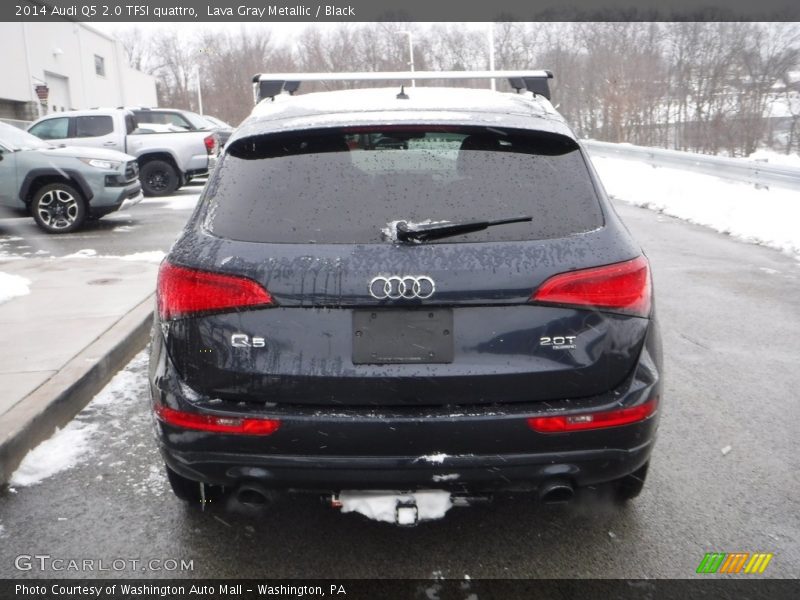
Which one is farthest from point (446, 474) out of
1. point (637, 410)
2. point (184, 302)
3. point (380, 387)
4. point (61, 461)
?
point (61, 461)

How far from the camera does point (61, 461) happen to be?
3.78 m

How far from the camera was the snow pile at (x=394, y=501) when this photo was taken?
8.40 feet

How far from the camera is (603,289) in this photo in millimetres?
2504

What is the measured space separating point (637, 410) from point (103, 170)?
36.1 feet

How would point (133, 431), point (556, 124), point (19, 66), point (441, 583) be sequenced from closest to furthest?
point (441, 583)
point (556, 124)
point (133, 431)
point (19, 66)

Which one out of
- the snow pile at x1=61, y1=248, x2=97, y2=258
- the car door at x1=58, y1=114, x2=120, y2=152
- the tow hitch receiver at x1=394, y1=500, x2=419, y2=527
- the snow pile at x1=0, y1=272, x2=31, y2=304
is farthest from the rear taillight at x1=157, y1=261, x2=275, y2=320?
the car door at x1=58, y1=114, x2=120, y2=152

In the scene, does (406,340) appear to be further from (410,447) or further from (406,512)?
(406,512)

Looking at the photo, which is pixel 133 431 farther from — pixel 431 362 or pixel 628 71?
pixel 628 71

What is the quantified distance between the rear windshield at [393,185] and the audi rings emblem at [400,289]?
6.9 inches

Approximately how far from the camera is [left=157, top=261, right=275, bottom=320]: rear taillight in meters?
2.45

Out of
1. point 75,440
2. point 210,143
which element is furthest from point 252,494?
point 210,143

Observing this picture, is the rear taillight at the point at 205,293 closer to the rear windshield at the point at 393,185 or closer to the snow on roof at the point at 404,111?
the rear windshield at the point at 393,185

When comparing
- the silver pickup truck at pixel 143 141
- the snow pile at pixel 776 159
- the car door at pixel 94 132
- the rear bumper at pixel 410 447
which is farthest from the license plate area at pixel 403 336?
the car door at pixel 94 132

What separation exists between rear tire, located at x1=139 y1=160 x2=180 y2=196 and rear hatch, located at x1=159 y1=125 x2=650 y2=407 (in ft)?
49.7
